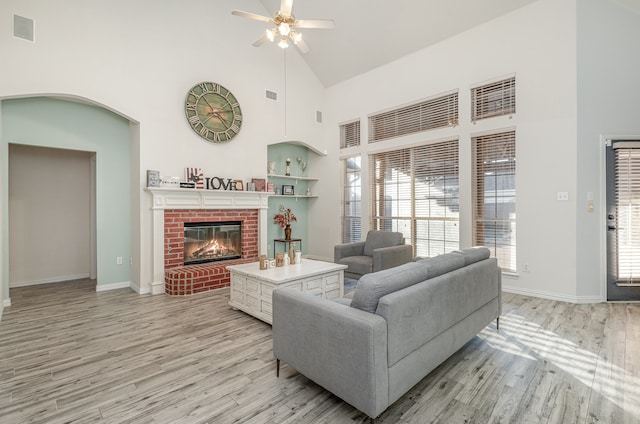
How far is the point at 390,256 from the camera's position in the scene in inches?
180

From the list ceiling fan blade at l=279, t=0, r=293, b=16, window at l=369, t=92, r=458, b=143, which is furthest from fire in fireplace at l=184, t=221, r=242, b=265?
ceiling fan blade at l=279, t=0, r=293, b=16

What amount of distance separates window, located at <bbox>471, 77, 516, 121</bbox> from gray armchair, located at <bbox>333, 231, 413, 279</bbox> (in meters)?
2.27

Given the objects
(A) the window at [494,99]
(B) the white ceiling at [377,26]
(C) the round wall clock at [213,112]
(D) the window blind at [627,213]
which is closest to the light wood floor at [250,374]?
(D) the window blind at [627,213]

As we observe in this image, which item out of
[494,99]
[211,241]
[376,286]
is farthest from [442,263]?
[211,241]

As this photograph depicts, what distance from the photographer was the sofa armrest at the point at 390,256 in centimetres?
445

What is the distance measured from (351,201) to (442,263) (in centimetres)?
450

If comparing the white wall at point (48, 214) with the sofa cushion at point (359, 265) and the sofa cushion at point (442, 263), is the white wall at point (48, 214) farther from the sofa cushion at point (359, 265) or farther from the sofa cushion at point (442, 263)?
the sofa cushion at point (442, 263)

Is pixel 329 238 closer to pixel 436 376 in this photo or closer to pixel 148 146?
pixel 148 146

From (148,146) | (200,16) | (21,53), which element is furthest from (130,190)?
(200,16)

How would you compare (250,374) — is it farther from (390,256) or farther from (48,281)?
(48,281)

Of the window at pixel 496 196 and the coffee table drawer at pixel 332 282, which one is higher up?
the window at pixel 496 196

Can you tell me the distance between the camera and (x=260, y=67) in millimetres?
6000

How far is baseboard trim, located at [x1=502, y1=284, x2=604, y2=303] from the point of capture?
12.9 feet

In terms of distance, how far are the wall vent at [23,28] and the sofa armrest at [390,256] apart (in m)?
5.12
